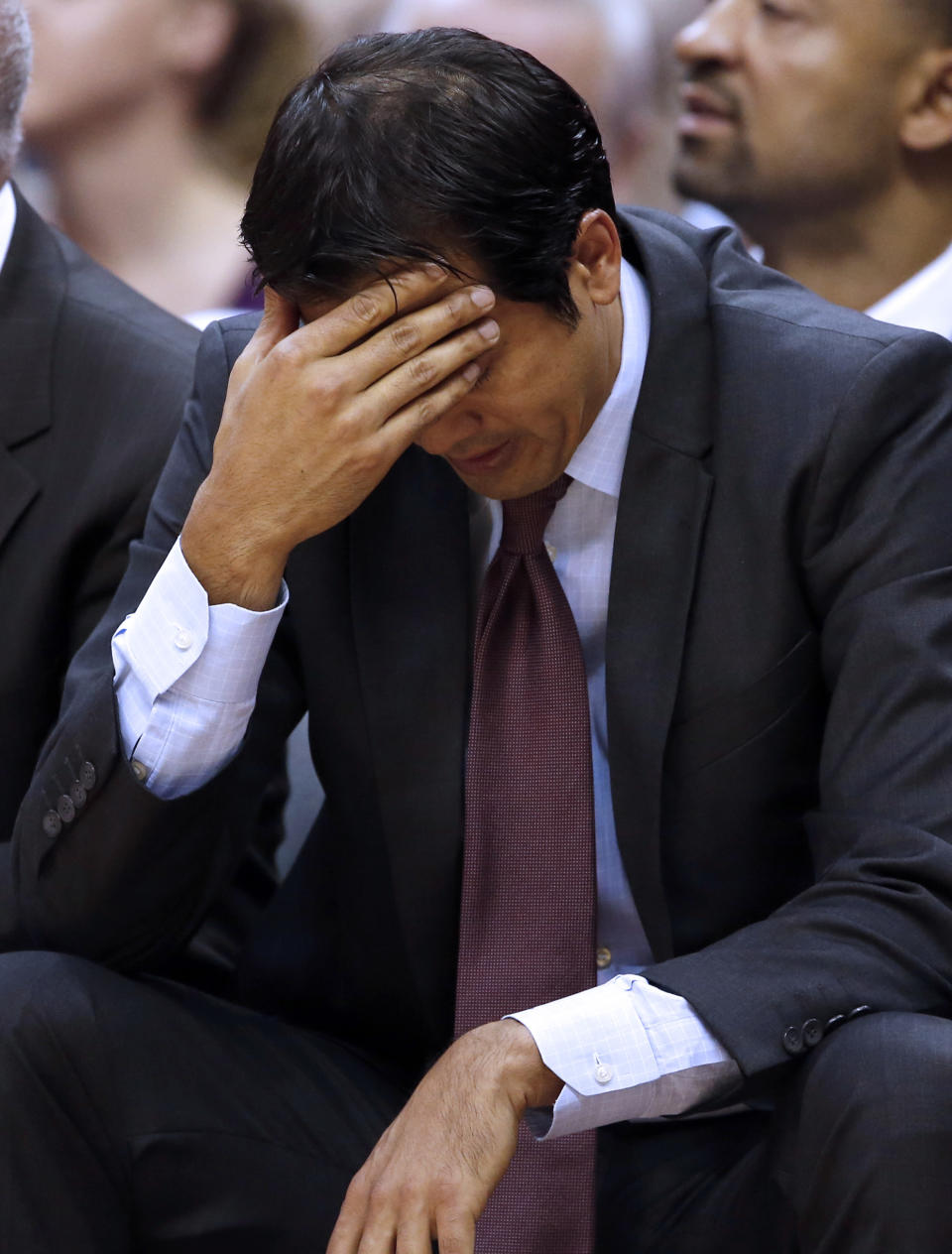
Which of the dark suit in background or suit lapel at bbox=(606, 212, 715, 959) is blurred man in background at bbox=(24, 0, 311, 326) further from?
suit lapel at bbox=(606, 212, 715, 959)

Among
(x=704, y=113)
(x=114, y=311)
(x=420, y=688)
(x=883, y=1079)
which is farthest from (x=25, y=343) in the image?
(x=883, y=1079)

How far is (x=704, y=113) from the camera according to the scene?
2463mm

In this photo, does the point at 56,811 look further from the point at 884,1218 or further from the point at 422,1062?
the point at 884,1218

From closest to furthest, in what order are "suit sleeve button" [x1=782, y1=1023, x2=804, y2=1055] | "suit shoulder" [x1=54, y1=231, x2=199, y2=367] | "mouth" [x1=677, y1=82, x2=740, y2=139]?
1. "suit sleeve button" [x1=782, y1=1023, x2=804, y2=1055]
2. "suit shoulder" [x1=54, y1=231, x2=199, y2=367]
3. "mouth" [x1=677, y1=82, x2=740, y2=139]

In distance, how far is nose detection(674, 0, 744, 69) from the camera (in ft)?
7.94

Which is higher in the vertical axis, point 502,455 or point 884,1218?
point 502,455

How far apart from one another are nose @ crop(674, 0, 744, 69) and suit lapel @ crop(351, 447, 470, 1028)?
3.14 ft

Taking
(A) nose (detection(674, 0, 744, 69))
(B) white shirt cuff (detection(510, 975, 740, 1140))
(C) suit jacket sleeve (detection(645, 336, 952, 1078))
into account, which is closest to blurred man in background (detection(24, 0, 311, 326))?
(A) nose (detection(674, 0, 744, 69))

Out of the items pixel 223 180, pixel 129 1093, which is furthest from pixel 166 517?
pixel 223 180

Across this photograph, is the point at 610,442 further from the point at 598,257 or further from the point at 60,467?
the point at 60,467

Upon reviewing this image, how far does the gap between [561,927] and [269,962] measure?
0.42 metres

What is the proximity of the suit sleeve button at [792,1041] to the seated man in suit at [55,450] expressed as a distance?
1.06 m

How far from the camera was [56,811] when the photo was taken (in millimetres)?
1719

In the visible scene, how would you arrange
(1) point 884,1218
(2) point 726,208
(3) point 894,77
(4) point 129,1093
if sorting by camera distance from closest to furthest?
(1) point 884,1218, (4) point 129,1093, (3) point 894,77, (2) point 726,208
